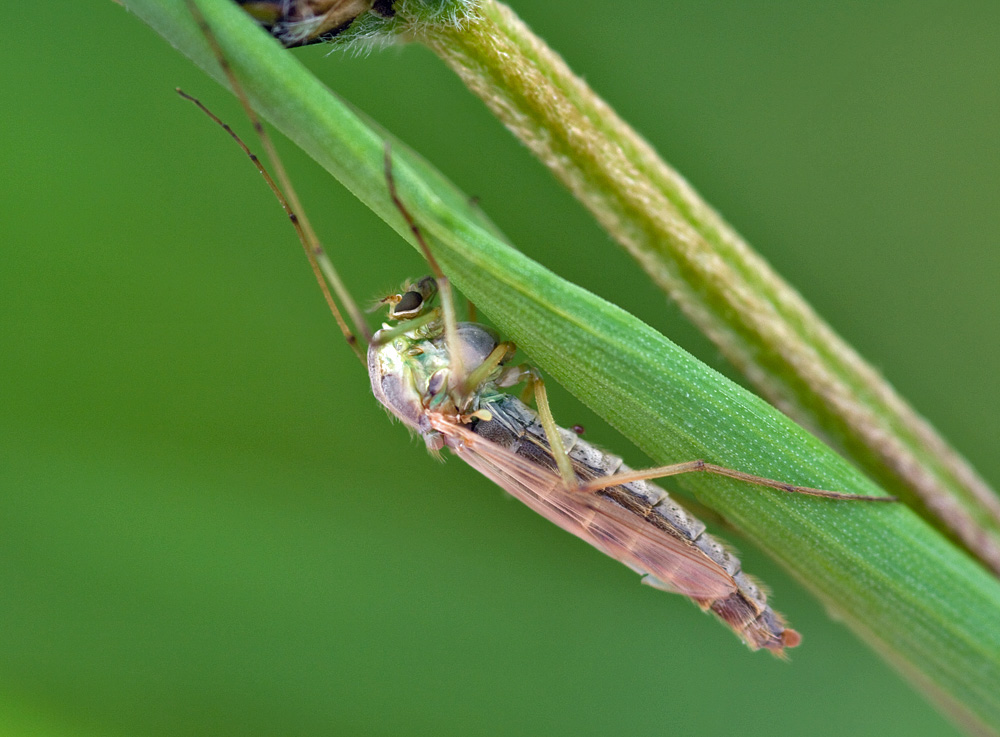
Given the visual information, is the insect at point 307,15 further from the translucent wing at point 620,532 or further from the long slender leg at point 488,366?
the translucent wing at point 620,532

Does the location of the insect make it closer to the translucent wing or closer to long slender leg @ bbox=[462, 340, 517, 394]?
long slender leg @ bbox=[462, 340, 517, 394]

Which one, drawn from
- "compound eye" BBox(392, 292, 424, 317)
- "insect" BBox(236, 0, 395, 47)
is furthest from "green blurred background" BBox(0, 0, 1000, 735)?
"insect" BBox(236, 0, 395, 47)

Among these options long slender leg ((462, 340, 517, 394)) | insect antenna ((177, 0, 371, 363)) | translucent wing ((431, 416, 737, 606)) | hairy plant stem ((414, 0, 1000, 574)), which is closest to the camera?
insect antenna ((177, 0, 371, 363))

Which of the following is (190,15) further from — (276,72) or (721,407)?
(721,407)

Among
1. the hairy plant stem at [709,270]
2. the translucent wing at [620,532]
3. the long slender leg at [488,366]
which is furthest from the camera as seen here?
the long slender leg at [488,366]

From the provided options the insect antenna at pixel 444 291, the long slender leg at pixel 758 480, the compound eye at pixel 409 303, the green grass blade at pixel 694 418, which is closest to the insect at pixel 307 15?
the green grass blade at pixel 694 418

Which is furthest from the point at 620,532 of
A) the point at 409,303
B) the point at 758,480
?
the point at 409,303

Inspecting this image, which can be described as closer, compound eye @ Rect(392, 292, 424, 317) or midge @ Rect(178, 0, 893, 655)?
midge @ Rect(178, 0, 893, 655)
